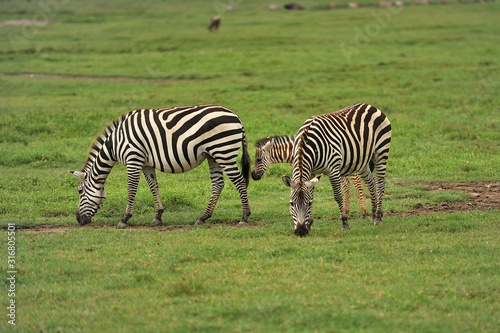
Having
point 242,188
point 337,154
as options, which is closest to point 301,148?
point 337,154

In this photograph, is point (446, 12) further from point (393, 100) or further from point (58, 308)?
point (58, 308)

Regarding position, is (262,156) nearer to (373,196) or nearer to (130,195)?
(373,196)

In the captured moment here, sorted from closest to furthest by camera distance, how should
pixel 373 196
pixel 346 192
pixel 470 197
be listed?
pixel 373 196
pixel 346 192
pixel 470 197

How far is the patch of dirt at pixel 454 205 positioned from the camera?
12219 millimetres

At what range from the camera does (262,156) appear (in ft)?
46.1

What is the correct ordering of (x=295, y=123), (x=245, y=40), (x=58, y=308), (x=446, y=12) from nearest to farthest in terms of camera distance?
(x=58, y=308), (x=295, y=123), (x=245, y=40), (x=446, y=12)

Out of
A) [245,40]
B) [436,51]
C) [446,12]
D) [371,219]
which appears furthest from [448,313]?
[446,12]

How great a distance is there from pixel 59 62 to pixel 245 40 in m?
9.98

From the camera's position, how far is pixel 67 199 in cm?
1413

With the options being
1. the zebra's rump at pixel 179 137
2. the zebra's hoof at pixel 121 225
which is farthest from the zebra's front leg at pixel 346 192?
the zebra's hoof at pixel 121 225

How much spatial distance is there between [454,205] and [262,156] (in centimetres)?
361

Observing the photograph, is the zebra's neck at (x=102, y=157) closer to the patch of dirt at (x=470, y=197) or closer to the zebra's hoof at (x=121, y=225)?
the zebra's hoof at (x=121, y=225)

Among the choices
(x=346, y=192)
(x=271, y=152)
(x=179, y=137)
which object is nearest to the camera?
(x=179, y=137)

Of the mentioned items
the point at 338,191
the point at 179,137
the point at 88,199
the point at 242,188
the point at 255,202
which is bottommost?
the point at 255,202
